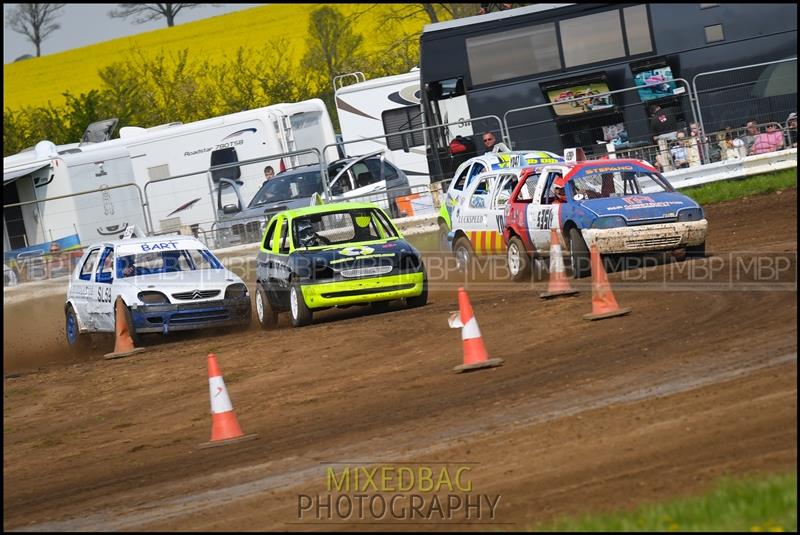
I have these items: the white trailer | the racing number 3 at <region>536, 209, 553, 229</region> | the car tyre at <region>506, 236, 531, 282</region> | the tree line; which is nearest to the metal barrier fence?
the white trailer

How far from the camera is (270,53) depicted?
54000mm

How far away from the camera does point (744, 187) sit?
2233 cm

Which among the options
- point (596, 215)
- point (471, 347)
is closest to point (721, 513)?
point (471, 347)

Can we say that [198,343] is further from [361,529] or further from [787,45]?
[787,45]

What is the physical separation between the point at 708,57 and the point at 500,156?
6.51m

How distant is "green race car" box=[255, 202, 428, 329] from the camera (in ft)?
54.8

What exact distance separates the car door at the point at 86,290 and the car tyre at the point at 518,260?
5.96 meters

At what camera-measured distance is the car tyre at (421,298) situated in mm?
17094

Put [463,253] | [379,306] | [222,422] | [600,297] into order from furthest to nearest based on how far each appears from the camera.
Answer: [463,253] < [379,306] < [600,297] < [222,422]

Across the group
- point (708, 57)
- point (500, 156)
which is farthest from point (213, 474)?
point (708, 57)

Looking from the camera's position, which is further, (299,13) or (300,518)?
Result: (299,13)

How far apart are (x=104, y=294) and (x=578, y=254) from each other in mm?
6669

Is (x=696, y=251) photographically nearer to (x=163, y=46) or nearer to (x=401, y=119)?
(x=401, y=119)

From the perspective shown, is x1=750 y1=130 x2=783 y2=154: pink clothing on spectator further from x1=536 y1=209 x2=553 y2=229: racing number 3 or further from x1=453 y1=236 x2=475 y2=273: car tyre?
x1=536 y1=209 x2=553 y2=229: racing number 3
